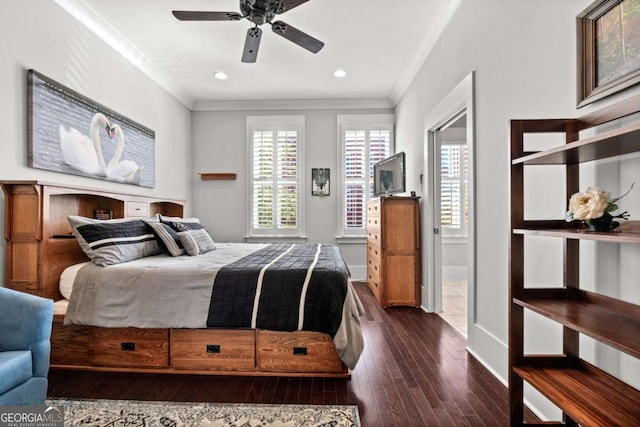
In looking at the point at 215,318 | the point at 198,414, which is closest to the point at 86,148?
the point at 215,318

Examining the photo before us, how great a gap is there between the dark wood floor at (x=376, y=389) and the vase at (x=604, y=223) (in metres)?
1.20

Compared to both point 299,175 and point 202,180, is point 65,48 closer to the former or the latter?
point 202,180

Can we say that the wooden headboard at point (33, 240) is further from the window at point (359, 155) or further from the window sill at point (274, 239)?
the window at point (359, 155)

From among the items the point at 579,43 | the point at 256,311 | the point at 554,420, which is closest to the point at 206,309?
the point at 256,311

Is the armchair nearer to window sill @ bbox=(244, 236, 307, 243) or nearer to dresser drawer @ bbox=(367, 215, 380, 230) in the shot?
dresser drawer @ bbox=(367, 215, 380, 230)

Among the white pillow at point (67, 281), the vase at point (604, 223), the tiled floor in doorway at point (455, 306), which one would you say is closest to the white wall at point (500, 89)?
the vase at point (604, 223)

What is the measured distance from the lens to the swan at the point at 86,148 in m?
2.63

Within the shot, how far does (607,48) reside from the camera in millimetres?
1332

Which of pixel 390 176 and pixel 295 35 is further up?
pixel 295 35

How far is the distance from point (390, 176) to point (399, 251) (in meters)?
1.05

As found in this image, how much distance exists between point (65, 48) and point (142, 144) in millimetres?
1216

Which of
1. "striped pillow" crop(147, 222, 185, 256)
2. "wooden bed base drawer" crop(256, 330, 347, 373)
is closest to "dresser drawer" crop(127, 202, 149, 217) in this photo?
"striped pillow" crop(147, 222, 185, 256)

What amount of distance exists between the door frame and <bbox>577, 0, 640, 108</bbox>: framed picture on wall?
104 cm

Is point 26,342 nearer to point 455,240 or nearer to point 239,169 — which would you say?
point 239,169
